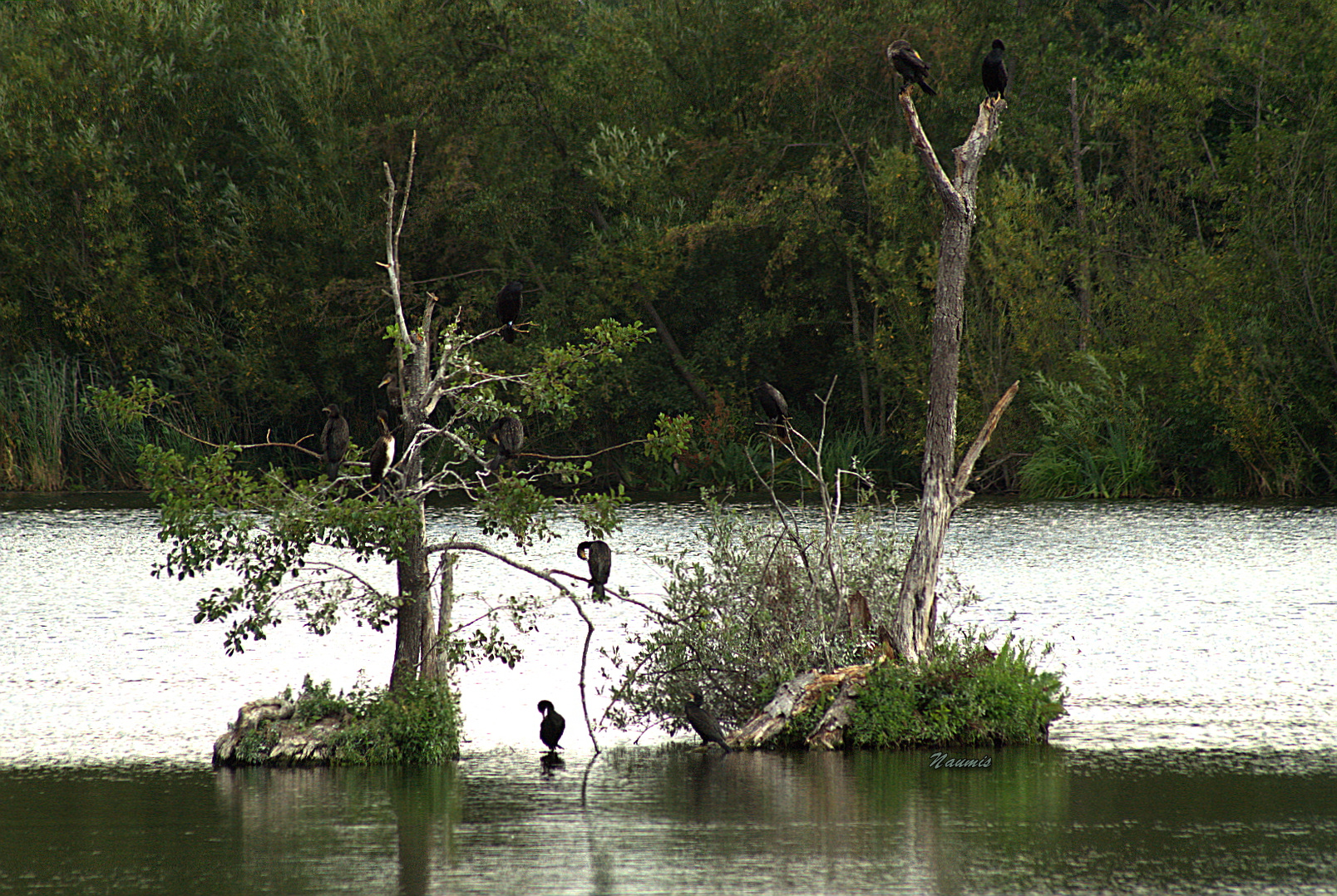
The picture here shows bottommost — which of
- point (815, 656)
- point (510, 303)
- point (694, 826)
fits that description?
point (694, 826)

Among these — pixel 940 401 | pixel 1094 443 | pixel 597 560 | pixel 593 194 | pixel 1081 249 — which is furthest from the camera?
pixel 593 194

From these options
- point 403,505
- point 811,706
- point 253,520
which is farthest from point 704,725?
point 253,520

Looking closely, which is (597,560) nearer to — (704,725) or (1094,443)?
(704,725)

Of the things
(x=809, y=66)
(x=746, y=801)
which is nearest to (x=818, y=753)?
(x=746, y=801)

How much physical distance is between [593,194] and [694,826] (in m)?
23.6

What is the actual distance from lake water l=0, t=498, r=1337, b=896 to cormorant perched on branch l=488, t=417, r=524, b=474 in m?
1.56

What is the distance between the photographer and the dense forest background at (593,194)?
25.8 meters

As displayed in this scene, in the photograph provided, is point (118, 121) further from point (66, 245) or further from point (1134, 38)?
point (1134, 38)

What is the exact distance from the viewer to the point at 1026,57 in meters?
28.1

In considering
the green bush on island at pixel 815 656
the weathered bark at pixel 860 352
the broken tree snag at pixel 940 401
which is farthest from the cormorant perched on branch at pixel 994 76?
the weathered bark at pixel 860 352

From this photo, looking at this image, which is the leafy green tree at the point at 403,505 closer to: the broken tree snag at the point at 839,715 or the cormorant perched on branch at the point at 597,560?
the cormorant perched on branch at the point at 597,560

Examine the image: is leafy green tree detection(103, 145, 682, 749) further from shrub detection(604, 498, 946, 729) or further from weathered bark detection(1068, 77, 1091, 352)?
weathered bark detection(1068, 77, 1091, 352)
